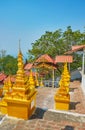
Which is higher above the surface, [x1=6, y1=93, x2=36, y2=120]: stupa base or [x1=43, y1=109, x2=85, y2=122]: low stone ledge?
[x1=6, y1=93, x2=36, y2=120]: stupa base

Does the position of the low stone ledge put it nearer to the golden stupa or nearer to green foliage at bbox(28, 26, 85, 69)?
the golden stupa

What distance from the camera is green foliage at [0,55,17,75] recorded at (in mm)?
43812

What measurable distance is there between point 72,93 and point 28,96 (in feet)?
22.7

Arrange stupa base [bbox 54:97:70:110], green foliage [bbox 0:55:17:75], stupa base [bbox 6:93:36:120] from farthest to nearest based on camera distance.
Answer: green foliage [bbox 0:55:17:75] → stupa base [bbox 54:97:70:110] → stupa base [bbox 6:93:36:120]

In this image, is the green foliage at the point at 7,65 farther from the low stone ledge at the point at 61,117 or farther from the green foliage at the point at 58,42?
the low stone ledge at the point at 61,117

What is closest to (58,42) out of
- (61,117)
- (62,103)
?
(62,103)

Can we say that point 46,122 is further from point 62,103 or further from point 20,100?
point 62,103

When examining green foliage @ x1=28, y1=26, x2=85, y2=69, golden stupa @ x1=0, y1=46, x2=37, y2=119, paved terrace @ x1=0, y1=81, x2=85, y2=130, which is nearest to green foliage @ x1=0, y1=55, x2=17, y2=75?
green foliage @ x1=28, y1=26, x2=85, y2=69

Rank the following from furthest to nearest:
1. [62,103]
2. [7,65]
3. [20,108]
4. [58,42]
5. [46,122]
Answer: [7,65] < [58,42] < [62,103] < [20,108] < [46,122]

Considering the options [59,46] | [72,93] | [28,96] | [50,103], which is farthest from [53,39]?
[28,96]

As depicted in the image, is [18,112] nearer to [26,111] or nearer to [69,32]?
[26,111]

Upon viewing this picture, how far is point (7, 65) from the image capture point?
45031 millimetres

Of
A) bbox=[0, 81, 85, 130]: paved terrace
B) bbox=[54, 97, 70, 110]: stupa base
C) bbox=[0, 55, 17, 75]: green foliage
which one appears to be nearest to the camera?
bbox=[0, 81, 85, 130]: paved terrace

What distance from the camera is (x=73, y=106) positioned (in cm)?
886
